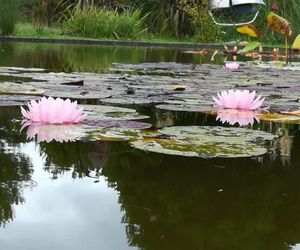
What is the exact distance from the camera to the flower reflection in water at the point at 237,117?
2.08m

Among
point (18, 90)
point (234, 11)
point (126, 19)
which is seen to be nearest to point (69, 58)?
point (18, 90)

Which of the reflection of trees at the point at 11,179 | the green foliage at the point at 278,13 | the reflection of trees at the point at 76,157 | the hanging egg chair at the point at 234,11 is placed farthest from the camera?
the hanging egg chair at the point at 234,11

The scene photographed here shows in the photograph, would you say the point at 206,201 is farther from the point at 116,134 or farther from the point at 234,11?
the point at 234,11

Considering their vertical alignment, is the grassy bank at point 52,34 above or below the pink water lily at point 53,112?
above

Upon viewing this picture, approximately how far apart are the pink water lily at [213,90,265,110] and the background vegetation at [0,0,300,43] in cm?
794

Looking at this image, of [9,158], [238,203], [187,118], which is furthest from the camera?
[187,118]

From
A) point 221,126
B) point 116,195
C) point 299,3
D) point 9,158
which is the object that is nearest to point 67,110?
point 9,158

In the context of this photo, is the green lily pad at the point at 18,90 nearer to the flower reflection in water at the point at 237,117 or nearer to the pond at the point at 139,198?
the flower reflection in water at the point at 237,117

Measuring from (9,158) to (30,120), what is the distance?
47cm

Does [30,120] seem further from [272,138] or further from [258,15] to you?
[258,15]

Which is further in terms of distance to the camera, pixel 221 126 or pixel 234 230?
pixel 221 126

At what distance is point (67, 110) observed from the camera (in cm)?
171

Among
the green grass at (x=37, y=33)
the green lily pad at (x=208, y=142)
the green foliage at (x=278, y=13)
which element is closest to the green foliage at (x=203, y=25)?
the green foliage at (x=278, y=13)

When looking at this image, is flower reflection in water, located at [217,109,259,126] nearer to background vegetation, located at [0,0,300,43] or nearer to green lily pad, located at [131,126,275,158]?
green lily pad, located at [131,126,275,158]
